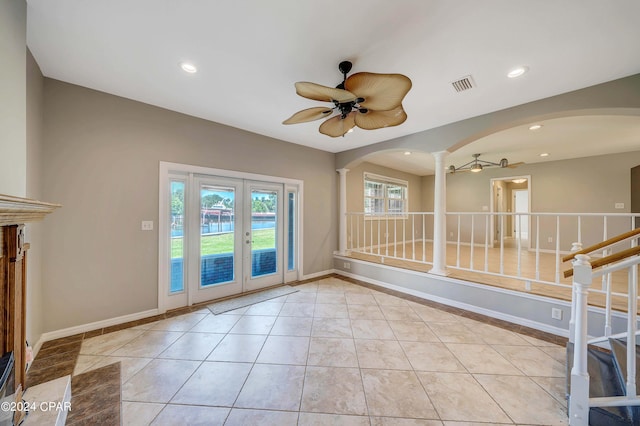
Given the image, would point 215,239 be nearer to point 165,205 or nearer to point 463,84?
point 165,205

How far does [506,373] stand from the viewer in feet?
6.39

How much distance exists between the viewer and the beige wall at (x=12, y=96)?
1350mm

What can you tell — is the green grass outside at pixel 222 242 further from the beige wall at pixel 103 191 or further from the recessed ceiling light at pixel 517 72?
the recessed ceiling light at pixel 517 72

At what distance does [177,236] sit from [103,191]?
0.95 meters

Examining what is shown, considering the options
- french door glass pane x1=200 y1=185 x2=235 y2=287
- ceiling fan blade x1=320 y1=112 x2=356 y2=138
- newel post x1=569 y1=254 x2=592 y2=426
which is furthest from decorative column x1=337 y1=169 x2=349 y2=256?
newel post x1=569 y1=254 x2=592 y2=426

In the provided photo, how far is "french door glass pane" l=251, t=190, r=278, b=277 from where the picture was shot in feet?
13.3

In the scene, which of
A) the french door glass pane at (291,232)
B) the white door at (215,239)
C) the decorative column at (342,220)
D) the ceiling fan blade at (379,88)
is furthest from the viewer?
the decorative column at (342,220)

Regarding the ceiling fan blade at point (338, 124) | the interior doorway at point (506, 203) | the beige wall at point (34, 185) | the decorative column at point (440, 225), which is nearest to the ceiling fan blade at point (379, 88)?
the ceiling fan blade at point (338, 124)

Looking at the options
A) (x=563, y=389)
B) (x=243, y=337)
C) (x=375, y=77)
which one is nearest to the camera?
(x=375, y=77)

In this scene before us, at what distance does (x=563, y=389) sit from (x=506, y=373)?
35cm

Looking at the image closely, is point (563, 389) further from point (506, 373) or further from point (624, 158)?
point (624, 158)

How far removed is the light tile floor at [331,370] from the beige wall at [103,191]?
50 cm

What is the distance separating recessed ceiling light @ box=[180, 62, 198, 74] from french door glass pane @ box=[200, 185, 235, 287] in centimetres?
163

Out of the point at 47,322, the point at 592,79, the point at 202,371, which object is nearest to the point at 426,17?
the point at 592,79
